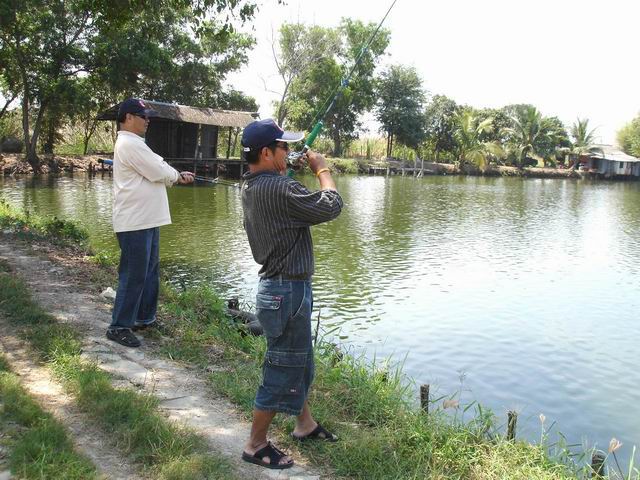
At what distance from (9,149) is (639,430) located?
32.8 meters

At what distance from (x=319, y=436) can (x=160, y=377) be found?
4.49 ft

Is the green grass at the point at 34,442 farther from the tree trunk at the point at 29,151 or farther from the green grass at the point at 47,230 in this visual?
the tree trunk at the point at 29,151

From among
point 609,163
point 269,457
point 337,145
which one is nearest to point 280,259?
point 269,457

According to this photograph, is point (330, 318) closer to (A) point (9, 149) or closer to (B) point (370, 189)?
(B) point (370, 189)

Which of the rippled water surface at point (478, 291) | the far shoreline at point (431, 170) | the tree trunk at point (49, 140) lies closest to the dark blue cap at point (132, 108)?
the rippled water surface at point (478, 291)

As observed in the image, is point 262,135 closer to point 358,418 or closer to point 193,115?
point 358,418

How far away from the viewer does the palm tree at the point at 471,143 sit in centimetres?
5112

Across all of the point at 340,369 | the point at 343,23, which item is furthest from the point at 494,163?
the point at 340,369

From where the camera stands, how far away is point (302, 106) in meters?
42.2

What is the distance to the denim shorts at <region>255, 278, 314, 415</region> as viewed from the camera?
303 cm

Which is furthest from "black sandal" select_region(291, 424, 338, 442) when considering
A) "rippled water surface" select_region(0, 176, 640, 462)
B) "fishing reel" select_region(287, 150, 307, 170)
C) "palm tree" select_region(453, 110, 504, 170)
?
"palm tree" select_region(453, 110, 504, 170)

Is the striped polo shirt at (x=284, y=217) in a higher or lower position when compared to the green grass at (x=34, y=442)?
higher

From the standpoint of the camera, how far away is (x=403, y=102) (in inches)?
1977

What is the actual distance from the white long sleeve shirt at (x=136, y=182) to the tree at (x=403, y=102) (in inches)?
1840
